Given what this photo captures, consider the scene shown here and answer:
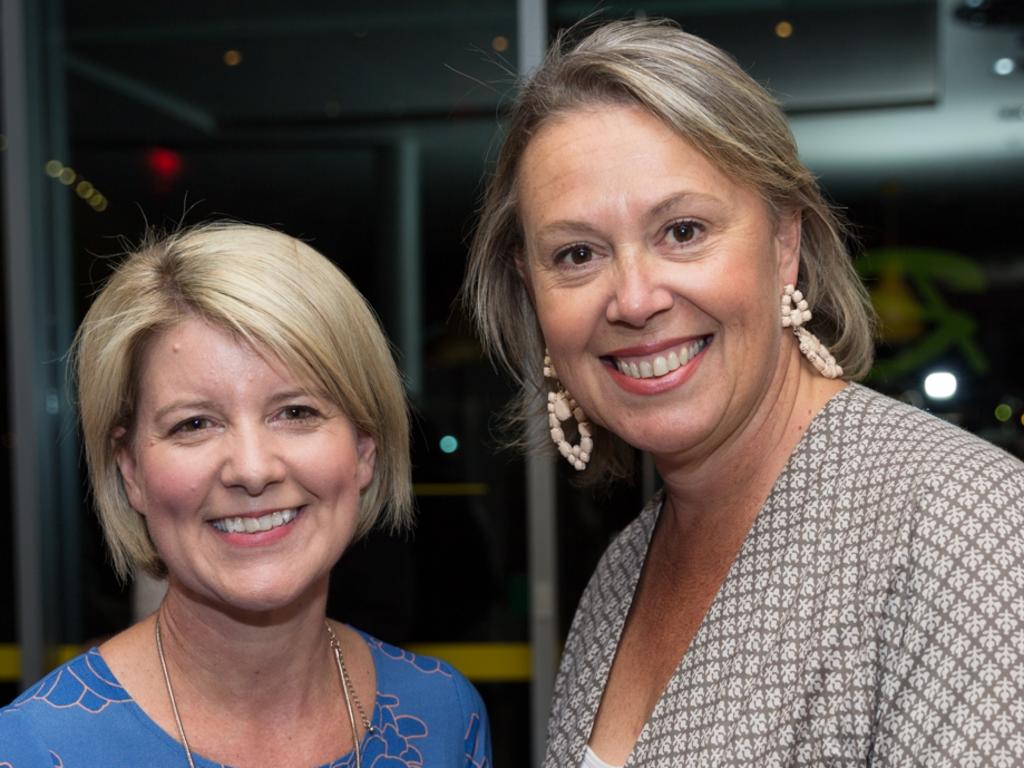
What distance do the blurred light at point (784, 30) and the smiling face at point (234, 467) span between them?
9.66ft

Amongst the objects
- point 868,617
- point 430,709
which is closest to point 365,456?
point 430,709

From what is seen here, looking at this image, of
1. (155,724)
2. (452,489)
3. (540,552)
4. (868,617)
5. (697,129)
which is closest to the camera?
(868,617)

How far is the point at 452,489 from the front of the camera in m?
4.13

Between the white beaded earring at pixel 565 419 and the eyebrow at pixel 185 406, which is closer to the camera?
the eyebrow at pixel 185 406

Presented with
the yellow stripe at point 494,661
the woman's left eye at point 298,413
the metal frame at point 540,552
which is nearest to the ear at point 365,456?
the woman's left eye at point 298,413

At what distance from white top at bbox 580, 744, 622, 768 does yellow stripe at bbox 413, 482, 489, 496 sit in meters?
2.44

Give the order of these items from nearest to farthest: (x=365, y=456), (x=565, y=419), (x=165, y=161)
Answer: (x=365, y=456) < (x=565, y=419) < (x=165, y=161)

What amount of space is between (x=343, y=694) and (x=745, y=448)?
69 cm

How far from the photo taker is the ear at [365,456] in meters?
1.69

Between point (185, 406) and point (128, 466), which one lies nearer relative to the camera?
point (185, 406)

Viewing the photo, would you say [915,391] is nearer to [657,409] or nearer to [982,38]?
[982,38]

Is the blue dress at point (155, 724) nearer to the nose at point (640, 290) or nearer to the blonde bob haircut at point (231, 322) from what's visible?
the blonde bob haircut at point (231, 322)

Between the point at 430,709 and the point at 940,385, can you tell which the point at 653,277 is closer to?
the point at 430,709

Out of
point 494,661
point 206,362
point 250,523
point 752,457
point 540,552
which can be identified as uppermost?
point 206,362
